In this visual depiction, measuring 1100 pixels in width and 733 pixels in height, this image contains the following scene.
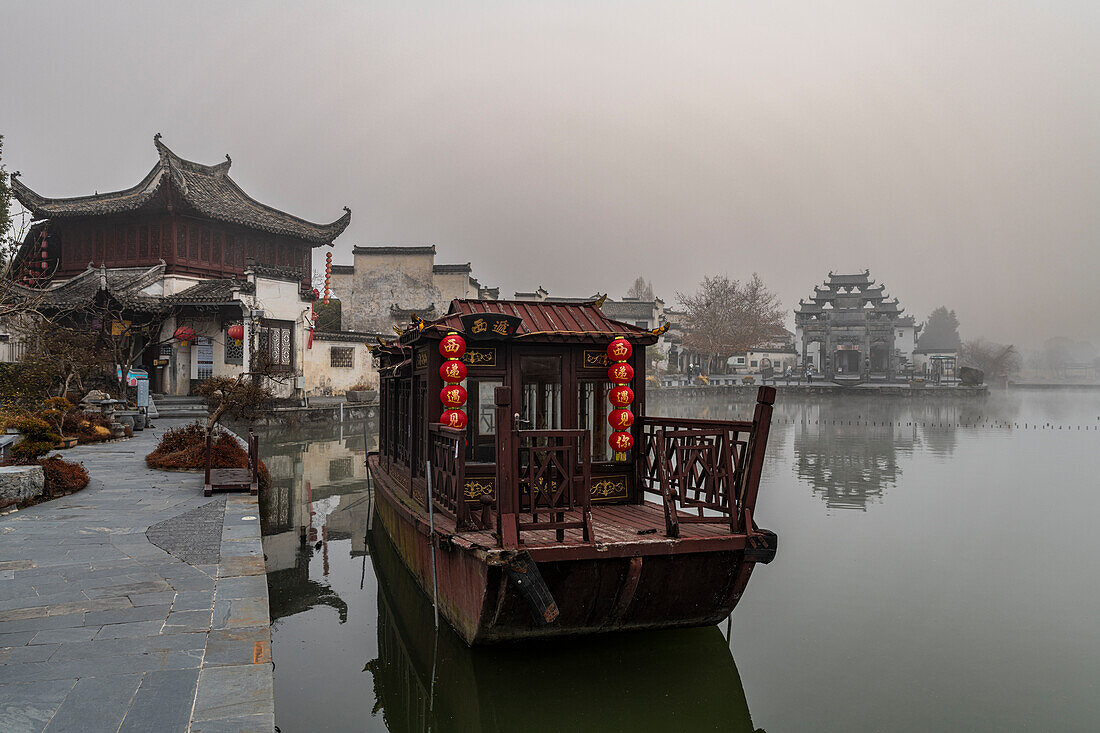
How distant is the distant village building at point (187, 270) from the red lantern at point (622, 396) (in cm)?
1920

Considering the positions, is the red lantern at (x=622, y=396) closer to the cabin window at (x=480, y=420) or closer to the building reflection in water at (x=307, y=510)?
the cabin window at (x=480, y=420)

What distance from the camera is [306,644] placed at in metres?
6.59

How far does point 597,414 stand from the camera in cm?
729

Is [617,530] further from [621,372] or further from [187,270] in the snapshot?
[187,270]

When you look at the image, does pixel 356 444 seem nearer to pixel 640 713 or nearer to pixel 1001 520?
pixel 1001 520

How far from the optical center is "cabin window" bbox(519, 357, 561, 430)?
7039mm

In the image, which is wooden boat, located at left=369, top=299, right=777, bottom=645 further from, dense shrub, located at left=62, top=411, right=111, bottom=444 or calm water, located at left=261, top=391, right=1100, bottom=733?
dense shrub, located at left=62, top=411, right=111, bottom=444

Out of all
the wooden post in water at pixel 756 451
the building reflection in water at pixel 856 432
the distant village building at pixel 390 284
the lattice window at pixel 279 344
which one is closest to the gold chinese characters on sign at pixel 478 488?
the wooden post in water at pixel 756 451

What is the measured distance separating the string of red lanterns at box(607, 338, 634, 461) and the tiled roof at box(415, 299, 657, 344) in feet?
0.51

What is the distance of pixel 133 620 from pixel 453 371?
9.93 feet

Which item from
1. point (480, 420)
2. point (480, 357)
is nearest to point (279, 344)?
point (480, 420)

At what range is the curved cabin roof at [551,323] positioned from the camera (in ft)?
22.1

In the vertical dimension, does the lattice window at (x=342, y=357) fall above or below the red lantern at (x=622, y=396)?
above

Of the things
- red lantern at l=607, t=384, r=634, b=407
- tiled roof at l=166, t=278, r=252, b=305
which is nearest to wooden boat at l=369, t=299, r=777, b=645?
red lantern at l=607, t=384, r=634, b=407
